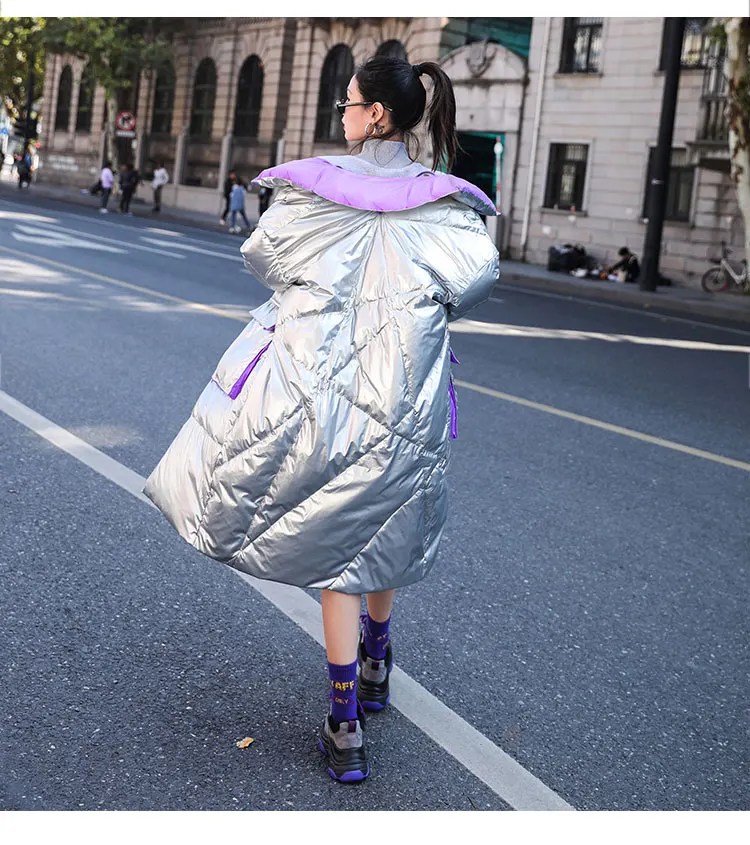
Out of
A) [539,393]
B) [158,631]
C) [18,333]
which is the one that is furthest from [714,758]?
[18,333]

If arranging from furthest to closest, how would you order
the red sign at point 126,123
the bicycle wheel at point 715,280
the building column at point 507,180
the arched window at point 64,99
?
the arched window at point 64,99 < the red sign at point 126,123 < the building column at point 507,180 < the bicycle wheel at point 715,280

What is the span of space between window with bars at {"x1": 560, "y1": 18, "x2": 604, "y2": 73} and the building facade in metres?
0.03

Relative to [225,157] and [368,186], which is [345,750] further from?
[225,157]

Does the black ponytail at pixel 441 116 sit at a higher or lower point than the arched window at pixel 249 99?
lower

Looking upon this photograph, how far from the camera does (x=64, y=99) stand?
189ft

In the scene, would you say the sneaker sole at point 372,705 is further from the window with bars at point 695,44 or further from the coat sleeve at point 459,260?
the window with bars at point 695,44

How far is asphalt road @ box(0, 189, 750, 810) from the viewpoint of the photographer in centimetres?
306

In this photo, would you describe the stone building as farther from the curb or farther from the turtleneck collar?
the turtleneck collar

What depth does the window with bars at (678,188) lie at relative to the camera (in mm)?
27078

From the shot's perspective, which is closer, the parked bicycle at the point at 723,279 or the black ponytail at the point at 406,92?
the black ponytail at the point at 406,92

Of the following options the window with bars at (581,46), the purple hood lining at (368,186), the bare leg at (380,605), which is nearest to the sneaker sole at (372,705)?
the bare leg at (380,605)

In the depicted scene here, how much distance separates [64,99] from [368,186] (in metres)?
58.5

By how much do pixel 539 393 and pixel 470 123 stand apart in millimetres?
24415

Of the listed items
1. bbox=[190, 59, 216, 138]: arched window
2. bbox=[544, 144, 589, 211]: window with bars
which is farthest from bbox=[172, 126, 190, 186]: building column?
bbox=[544, 144, 589, 211]: window with bars
